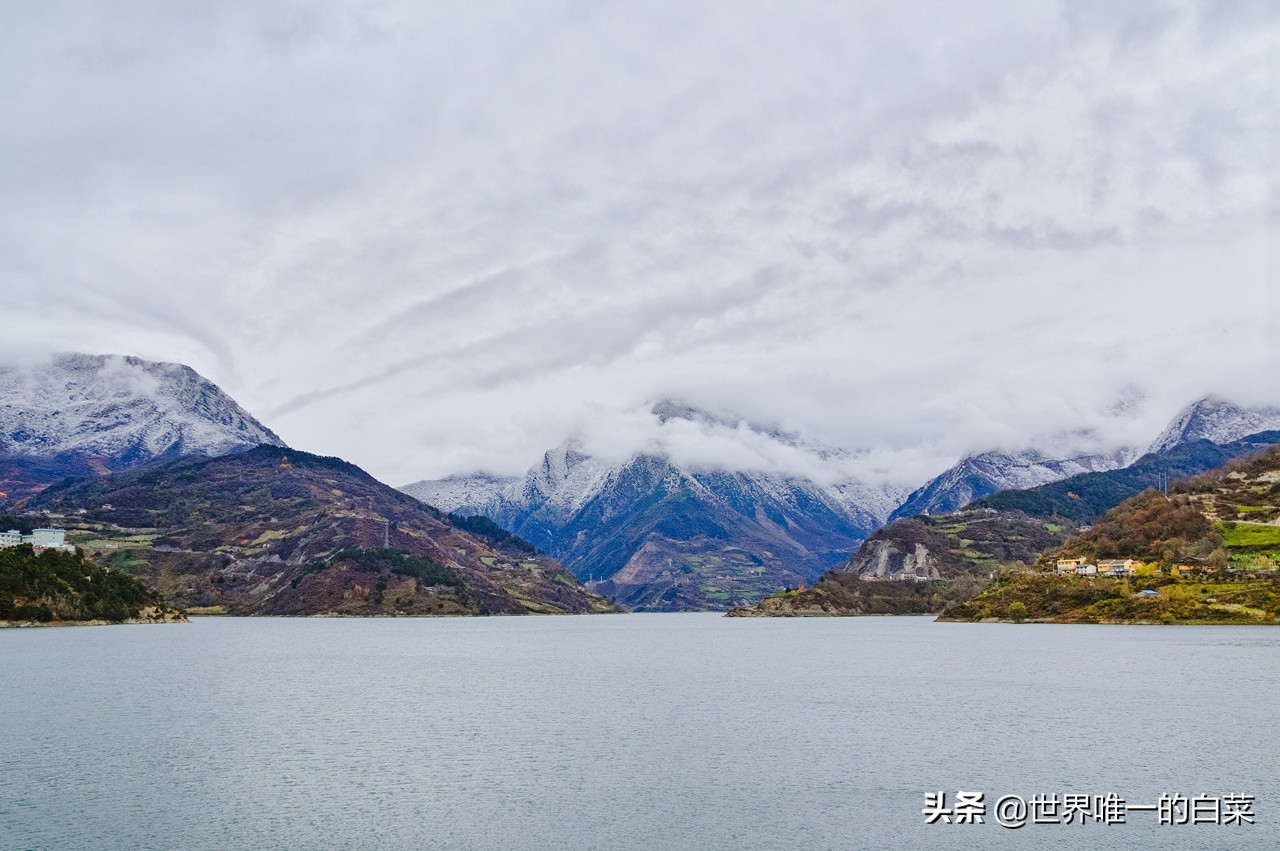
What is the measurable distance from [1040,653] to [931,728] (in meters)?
97.7

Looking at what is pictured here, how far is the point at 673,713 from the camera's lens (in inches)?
3905

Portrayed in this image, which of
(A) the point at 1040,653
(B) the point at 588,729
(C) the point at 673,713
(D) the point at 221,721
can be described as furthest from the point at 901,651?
(D) the point at 221,721

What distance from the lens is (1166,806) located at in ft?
181

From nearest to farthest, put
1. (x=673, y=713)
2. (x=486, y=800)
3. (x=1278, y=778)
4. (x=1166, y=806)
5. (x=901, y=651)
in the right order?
(x=1166, y=806) → (x=486, y=800) → (x=1278, y=778) → (x=673, y=713) → (x=901, y=651)

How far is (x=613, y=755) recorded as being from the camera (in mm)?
74625

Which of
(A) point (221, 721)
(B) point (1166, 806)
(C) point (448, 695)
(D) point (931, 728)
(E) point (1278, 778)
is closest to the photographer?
(B) point (1166, 806)

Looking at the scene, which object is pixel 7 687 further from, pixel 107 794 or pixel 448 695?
pixel 107 794

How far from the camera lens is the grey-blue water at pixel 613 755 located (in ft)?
169

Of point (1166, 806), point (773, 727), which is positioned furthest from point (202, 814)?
point (1166, 806)

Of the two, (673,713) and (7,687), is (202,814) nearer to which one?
(673,713)

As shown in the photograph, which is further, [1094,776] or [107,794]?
[1094,776]

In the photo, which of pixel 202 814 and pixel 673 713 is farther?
pixel 673 713

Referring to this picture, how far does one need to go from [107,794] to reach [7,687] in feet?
235

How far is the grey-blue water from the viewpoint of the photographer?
51.6 m
